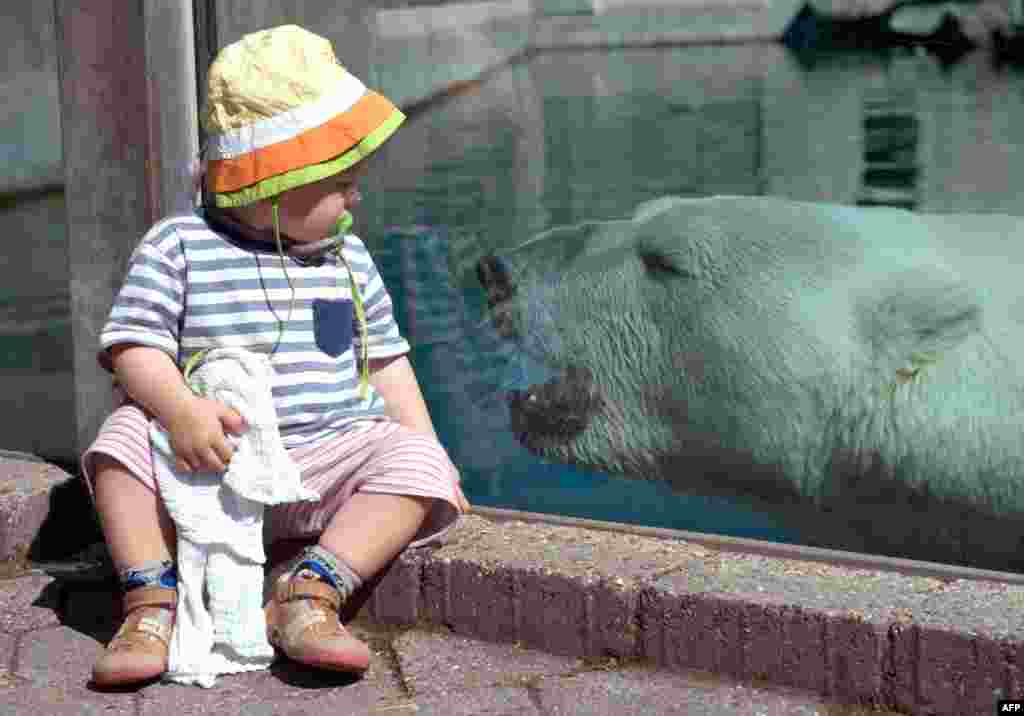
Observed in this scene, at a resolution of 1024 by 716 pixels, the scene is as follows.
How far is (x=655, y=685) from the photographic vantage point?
7.27 ft

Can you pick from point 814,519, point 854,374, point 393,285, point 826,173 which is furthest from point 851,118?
point 393,285

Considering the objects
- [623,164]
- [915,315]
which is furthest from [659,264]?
[915,315]

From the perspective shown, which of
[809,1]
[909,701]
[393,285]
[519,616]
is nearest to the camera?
[909,701]

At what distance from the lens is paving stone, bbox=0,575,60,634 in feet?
8.20

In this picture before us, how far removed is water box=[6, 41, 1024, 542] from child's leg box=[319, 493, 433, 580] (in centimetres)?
44

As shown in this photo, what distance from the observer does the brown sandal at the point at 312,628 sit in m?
2.19

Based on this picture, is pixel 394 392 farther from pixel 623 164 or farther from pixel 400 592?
pixel 623 164

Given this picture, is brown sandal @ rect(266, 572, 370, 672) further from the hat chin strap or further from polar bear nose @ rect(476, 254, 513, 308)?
polar bear nose @ rect(476, 254, 513, 308)

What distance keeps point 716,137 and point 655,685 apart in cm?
94

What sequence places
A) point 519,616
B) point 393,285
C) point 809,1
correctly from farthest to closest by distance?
point 393,285, point 809,1, point 519,616

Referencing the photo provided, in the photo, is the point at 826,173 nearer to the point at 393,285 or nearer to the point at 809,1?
the point at 809,1

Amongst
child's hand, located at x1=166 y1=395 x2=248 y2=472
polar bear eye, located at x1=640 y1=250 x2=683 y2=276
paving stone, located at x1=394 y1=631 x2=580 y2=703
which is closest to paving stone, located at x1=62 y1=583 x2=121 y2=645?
child's hand, located at x1=166 y1=395 x2=248 y2=472

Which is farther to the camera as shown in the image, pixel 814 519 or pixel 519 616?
pixel 814 519

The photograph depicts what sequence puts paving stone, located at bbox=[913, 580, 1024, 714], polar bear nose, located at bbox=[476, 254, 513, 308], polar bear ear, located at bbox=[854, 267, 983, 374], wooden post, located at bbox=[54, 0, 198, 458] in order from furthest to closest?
polar bear nose, located at bbox=[476, 254, 513, 308] → wooden post, located at bbox=[54, 0, 198, 458] → polar bear ear, located at bbox=[854, 267, 983, 374] → paving stone, located at bbox=[913, 580, 1024, 714]
